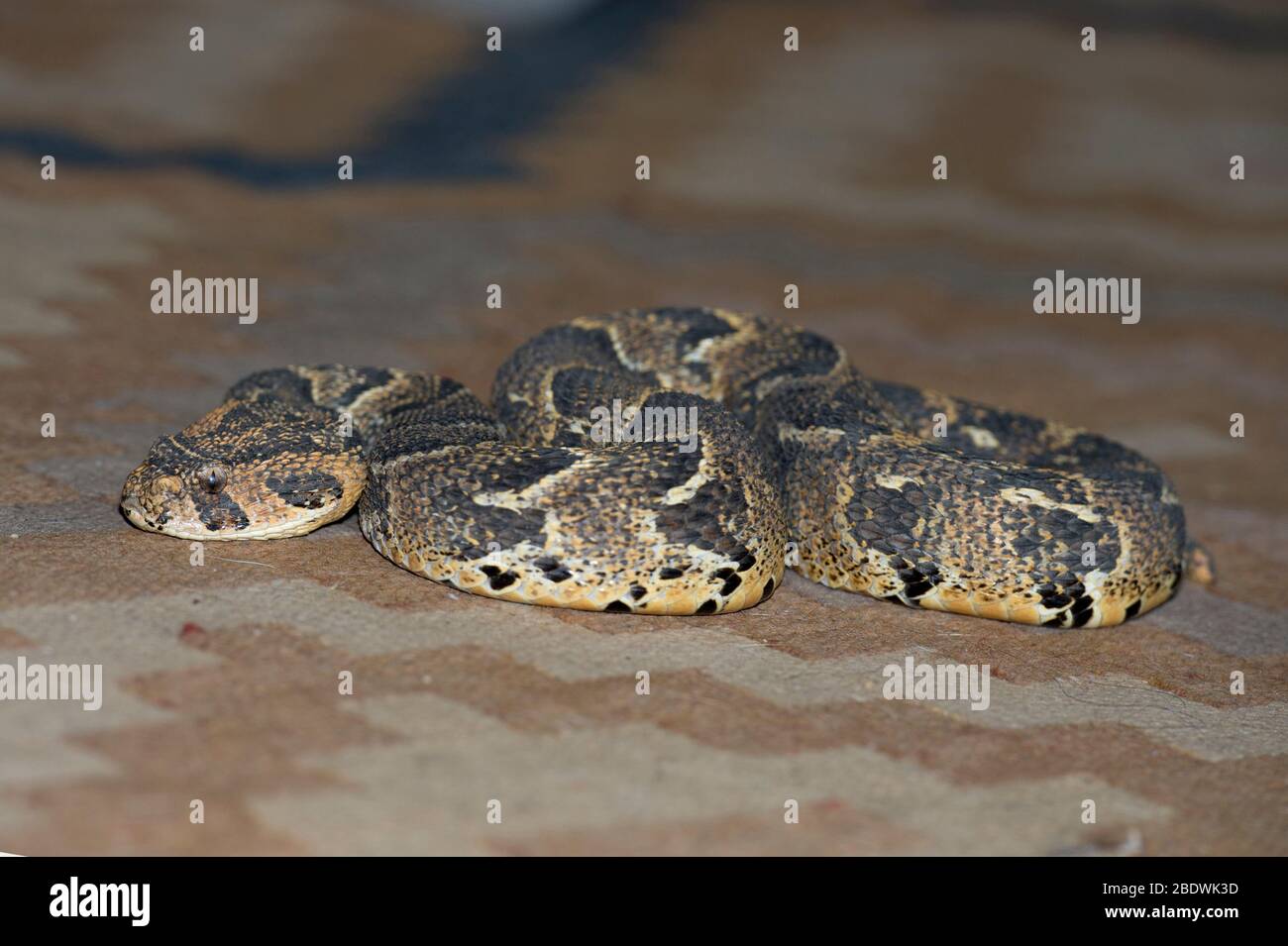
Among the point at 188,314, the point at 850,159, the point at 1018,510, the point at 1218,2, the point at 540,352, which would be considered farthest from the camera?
the point at 1218,2

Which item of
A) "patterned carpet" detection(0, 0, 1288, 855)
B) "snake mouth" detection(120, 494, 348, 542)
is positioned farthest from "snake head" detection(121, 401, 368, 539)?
"patterned carpet" detection(0, 0, 1288, 855)

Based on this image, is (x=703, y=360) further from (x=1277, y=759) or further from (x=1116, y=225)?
(x=1116, y=225)

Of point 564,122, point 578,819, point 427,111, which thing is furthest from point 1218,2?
point 578,819

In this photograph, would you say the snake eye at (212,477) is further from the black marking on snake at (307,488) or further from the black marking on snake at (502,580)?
the black marking on snake at (502,580)

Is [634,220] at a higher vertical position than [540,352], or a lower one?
higher

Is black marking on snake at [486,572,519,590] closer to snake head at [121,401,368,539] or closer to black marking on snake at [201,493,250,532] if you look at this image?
snake head at [121,401,368,539]

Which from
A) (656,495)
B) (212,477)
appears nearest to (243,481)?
(212,477)
